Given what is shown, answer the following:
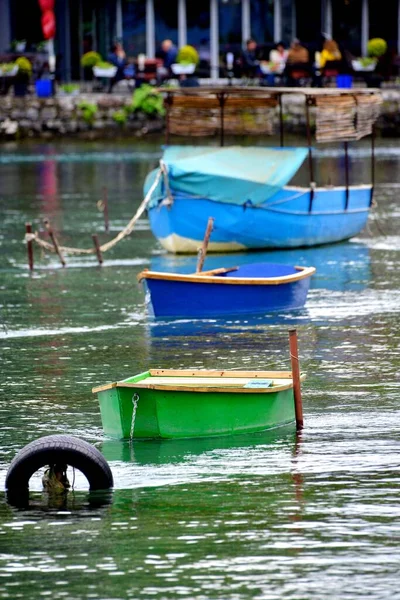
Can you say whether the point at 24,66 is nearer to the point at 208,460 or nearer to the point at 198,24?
the point at 198,24

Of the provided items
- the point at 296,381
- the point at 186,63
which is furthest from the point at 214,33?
the point at 296,381

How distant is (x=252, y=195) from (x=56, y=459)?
1592cm

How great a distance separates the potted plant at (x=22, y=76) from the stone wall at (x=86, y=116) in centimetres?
34

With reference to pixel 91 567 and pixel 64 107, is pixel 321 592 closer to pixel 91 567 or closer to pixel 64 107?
pixel 91 567

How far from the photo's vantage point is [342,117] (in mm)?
28531

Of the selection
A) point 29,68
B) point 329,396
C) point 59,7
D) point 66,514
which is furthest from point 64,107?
point 66,514

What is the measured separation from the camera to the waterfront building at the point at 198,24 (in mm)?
55531

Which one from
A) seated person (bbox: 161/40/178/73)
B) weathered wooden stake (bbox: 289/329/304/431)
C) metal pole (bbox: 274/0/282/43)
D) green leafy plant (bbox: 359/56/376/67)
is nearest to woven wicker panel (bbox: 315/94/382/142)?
weathered wooden stake (bbox: 289/329/304/431)

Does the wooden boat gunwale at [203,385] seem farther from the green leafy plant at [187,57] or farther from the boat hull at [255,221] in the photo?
the green leafy plant at [187,57]

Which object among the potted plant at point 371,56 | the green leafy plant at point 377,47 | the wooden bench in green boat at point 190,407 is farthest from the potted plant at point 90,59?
the wooden bench in green boat at point 190,407

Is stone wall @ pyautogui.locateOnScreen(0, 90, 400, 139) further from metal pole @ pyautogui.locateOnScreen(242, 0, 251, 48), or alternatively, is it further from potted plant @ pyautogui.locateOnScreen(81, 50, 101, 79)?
metal pole @ pyautogui.locateOnScreen(242, 0, 251, 48)

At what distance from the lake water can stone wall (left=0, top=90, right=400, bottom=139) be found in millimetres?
25814

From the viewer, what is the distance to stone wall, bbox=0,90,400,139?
5162 cm

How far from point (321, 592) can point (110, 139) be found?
43.8m
